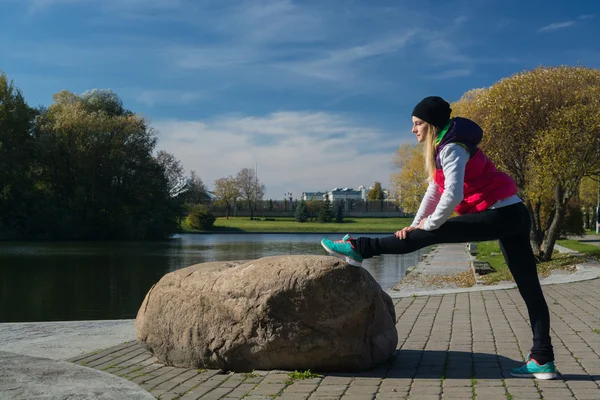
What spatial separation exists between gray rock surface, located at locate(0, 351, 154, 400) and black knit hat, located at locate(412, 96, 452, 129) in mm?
2991

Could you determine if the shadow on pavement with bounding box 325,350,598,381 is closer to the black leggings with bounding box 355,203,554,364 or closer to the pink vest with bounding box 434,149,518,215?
the black leggings with bounding box 355,203,554,364

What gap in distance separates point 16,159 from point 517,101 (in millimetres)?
41538

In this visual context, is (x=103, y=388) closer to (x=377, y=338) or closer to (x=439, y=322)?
(x=377, y=338)

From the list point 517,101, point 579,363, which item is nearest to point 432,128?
point 579,363

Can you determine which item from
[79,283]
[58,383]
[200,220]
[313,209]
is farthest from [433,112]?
[313,209]

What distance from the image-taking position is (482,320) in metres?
8.05

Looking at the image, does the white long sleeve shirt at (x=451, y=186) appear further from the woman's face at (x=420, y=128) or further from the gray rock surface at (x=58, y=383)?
the gray rock surface at (x=58, y=383)

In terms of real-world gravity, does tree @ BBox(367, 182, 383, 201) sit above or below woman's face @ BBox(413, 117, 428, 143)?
above

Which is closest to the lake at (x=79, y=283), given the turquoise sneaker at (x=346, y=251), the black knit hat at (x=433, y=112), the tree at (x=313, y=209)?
the turquoise sneaker at (x=346, y=251)

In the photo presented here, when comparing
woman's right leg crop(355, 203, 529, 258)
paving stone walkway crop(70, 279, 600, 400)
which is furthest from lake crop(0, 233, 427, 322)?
woman's right leg crop(355, 203, 529, 258)

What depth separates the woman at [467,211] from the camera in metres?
4.51

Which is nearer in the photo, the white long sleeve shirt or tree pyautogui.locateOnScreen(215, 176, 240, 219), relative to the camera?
the white long sleeve shirt

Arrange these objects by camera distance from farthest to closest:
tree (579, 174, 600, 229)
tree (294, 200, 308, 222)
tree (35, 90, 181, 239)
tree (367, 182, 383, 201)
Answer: tree (367, 182, 383, 201) → tree (294, 200, 308, 222) → tree (35, 90, 181, 239) → tree (579, 174, 600, 229)

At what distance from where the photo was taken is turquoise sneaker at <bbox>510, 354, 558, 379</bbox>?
4.73 meters
